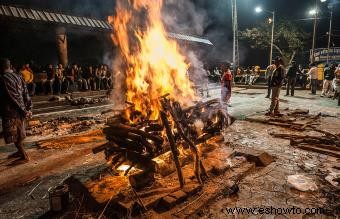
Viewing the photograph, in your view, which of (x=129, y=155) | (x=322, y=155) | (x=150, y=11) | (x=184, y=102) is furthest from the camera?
(x=150, y=11)

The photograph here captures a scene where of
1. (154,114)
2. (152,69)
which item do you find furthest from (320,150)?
(152,69)

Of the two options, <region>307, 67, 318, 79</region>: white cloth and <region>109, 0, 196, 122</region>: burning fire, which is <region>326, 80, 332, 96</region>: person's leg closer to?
<region>307, 67, 318, 79</region>: white cloth

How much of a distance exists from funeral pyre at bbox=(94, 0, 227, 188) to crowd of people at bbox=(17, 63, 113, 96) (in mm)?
8286

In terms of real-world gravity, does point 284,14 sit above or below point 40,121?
above

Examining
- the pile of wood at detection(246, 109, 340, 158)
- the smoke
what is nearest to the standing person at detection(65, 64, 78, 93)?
the smoke

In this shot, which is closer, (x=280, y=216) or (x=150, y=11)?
(x=280, y=216)

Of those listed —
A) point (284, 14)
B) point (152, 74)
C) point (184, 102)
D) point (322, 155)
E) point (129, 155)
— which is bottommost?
point (322, 155)

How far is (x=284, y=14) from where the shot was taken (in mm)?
39750

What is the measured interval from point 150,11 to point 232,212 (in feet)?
20.3

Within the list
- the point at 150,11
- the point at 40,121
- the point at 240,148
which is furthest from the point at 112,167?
the point at 40,121

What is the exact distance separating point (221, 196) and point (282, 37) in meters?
38.0

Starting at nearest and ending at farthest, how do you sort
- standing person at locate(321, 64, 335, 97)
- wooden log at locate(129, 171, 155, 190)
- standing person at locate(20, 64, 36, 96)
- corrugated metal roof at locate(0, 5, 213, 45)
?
wooden log at locate(129, 171, 155, 190) < corrugated metal roof at locate(0, 5, 213, 45) < standing person at locate(20, 64, 36, 96) < standing person at locate(321, 64, 335, 97)

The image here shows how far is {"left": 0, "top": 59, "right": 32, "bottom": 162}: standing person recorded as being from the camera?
630cm

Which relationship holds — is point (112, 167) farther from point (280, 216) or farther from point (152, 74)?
point (280, 216)
